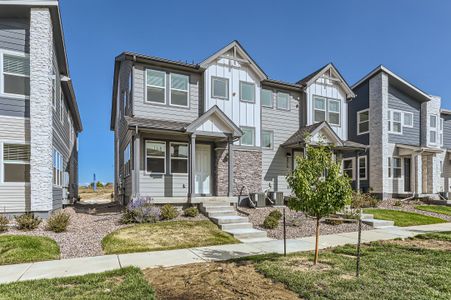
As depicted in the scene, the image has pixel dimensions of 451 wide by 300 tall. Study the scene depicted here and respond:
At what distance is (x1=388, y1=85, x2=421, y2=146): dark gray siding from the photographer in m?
21.3

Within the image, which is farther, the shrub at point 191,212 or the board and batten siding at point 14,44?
the shrub at point 191,212

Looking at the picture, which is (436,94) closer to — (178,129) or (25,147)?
(178,129)

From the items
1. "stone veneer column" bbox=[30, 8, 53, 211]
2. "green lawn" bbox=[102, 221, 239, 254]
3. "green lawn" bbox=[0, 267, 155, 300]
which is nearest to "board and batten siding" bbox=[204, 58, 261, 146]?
"green lawn" bbox=[102, 221, 239, 254]

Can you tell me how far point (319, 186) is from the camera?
6363 mm

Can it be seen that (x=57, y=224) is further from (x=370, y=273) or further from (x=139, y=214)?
(x=370, y=273)

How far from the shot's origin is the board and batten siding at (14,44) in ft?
37.2

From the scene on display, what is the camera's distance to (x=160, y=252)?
7828 millimetres

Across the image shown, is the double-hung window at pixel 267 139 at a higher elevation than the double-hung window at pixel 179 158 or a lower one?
higher

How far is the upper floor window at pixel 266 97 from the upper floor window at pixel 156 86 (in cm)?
558

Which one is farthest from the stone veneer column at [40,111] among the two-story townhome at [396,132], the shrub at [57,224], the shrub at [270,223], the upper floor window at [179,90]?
the two-story townhome at [396,132]

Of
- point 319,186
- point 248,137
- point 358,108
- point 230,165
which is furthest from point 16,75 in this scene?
point 358,108

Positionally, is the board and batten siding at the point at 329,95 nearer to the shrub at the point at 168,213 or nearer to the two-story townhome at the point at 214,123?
the two-story townhome at the point at 214,123

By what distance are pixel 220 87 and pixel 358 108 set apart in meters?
12.4

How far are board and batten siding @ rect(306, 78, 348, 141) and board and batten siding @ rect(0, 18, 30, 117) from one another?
14.1 m
